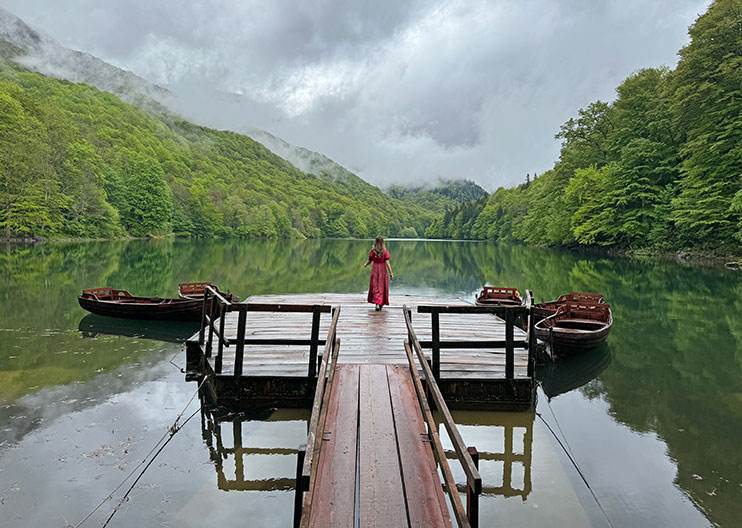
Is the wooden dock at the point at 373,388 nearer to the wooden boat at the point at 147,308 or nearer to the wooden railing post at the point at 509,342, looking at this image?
the wooden railing post at the point at 509,342

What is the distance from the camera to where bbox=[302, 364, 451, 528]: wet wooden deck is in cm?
338

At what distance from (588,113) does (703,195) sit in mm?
21520

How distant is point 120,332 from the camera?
1307cm

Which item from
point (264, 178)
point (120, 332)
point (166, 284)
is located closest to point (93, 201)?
point (166, 284)

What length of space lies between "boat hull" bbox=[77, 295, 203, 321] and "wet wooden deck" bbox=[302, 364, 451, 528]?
9165mm

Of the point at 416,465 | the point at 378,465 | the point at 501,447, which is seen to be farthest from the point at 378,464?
the point at 501,447

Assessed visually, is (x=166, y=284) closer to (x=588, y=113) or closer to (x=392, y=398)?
(x=392, y=398)

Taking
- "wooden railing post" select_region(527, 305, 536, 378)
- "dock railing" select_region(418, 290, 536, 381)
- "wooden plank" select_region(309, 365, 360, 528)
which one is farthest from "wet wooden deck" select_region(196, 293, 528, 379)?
"wooden plank" select_region(309, 365, 360, 528)

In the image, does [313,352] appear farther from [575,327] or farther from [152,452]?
[575,327]

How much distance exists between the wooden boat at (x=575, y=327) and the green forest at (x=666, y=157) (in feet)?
79.9

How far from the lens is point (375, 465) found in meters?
4.08

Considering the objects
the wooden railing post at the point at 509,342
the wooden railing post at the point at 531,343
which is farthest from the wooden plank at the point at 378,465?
the wooden railing post at the point at 531,343

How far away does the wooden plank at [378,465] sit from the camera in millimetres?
3381

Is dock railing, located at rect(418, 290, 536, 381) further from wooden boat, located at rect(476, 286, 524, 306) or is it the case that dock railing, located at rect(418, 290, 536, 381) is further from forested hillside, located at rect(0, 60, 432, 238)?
forested hillside, located at rect(0, 60, 432, 238)
